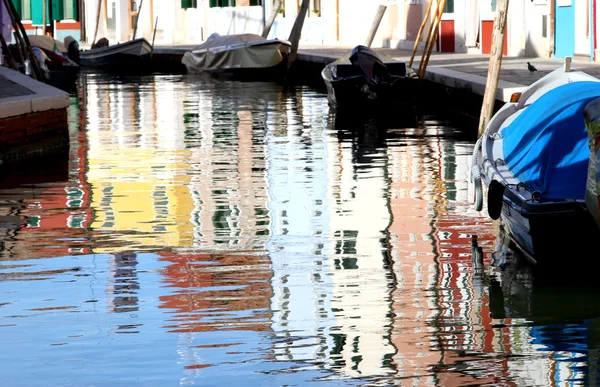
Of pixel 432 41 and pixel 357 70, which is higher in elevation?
pixel 432 41

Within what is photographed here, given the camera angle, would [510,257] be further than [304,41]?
No

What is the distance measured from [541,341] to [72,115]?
49.7ft

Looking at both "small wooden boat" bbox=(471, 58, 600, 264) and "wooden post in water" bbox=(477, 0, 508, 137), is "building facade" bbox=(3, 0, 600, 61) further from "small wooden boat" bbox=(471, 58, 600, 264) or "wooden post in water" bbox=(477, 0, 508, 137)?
"small wooden boat" bbox=(471, 58, 600, 264)

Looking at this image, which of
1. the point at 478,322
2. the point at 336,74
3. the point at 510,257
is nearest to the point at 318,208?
the point at 510,257

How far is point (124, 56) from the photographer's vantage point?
123 feet

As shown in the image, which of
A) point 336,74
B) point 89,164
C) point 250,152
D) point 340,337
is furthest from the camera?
point 336,74

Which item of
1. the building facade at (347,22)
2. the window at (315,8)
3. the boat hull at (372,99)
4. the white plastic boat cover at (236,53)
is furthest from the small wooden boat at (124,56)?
the boat hull at (372,99)

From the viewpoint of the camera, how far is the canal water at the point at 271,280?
18.0 feet

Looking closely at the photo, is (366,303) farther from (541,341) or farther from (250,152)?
(250,152)

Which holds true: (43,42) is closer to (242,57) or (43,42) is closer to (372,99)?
(242,57)

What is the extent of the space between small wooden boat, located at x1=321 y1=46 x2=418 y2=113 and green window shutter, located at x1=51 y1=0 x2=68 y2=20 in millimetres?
32044

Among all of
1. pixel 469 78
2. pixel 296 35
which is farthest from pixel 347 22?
pixel 469 78

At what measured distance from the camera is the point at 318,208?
992 centimetres

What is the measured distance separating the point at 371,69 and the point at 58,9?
33281 millimetres
